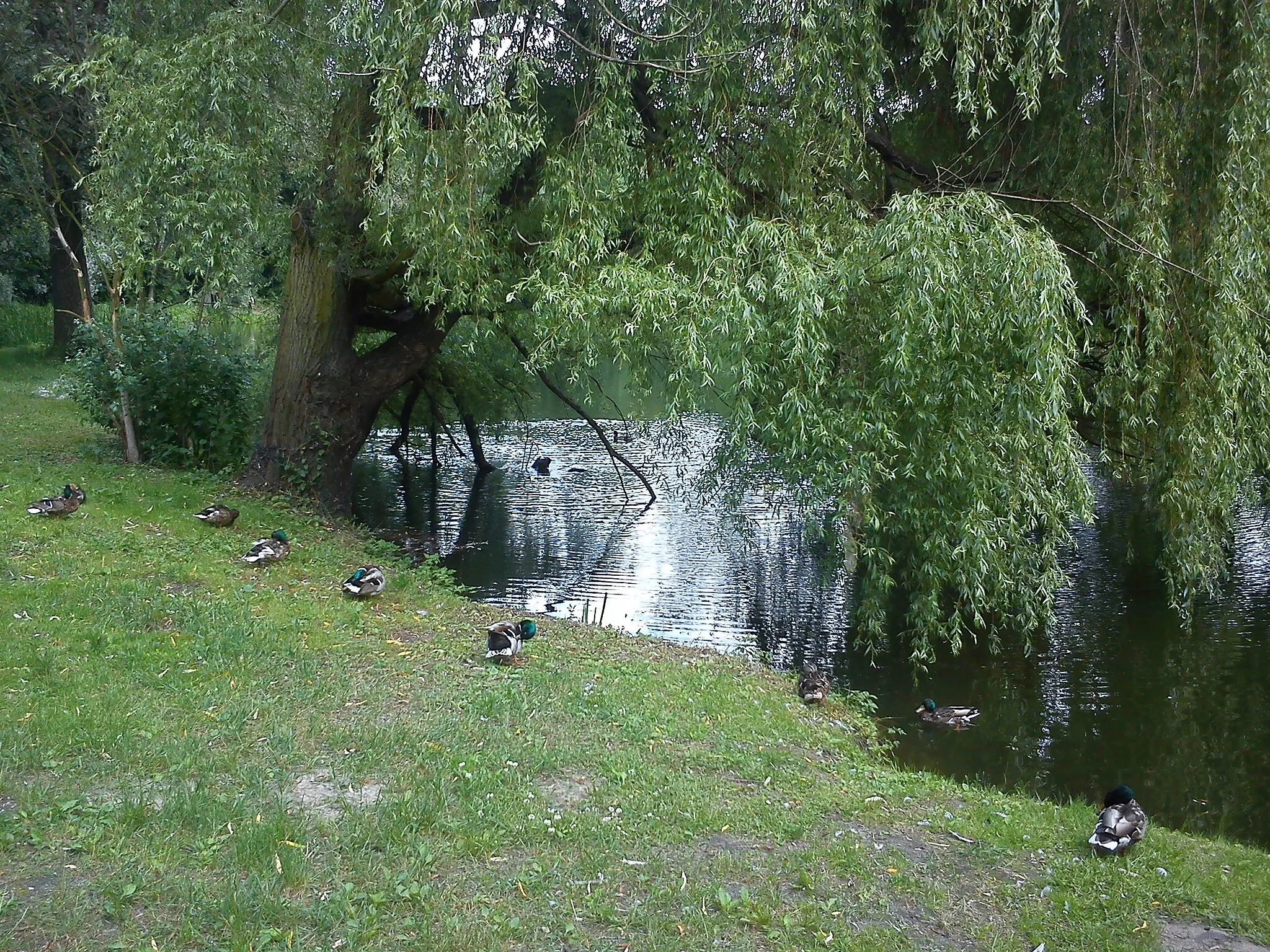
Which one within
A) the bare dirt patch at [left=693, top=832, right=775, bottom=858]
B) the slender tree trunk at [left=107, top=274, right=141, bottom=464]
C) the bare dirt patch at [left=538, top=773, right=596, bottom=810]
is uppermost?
the slender tree trunk at [left=107, top=274, right=141, bottom=464]

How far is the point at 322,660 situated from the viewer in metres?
8.25

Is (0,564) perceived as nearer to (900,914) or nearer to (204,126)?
(204,126)

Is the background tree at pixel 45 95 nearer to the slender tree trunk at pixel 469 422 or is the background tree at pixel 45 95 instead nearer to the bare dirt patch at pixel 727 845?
the slender tree trunk at pixel 469 422

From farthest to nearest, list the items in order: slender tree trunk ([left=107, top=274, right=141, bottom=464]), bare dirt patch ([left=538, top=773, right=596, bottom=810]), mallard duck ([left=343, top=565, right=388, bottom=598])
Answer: slender tree trunk ([left=107, top=274, right=141, bottom=464])
mallard duck ([left=343, top=565, right=388, bottom=598])
bare dirt patch ([left=538, top=773, right=596, bottom=810])

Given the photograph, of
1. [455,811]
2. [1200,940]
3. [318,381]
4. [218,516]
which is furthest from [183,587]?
[1200,940]

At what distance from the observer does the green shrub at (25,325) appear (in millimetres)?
34562

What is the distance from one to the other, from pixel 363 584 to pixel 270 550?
130 cm

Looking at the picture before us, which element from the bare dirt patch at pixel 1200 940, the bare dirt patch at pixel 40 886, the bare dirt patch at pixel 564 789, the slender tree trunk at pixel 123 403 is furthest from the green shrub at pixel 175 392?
the bare dirt patch at pixel 1200 940

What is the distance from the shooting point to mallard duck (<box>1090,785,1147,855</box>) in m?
6.43

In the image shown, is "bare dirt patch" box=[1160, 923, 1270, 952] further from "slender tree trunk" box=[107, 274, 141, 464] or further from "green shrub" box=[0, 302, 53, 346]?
"green shrub" box=[0, 302, 53, 346]

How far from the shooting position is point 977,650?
1334 centimetres

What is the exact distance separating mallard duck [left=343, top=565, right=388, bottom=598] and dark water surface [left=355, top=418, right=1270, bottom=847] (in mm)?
2110

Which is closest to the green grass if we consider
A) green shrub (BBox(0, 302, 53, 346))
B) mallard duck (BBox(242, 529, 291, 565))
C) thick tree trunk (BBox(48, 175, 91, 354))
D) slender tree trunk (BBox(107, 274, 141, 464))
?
mallard duck (BBox(242, 529, 291, 565))

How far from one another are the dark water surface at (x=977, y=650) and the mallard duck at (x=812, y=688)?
899 mm
